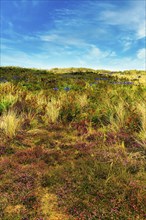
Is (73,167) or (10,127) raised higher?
(10,127)

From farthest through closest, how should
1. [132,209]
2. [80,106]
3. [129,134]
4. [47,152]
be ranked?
[80,106] < [129,134] < [47,152] < [132,209]

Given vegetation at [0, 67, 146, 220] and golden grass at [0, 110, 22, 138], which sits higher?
golden grass at [0, 110, 22, 138]

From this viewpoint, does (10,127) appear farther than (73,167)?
Yes

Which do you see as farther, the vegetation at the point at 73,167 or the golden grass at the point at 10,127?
the golden grass at the point at 10,127

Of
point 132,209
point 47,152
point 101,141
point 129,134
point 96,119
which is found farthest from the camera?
point 96,119

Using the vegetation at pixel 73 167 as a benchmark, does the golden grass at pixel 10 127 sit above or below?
above

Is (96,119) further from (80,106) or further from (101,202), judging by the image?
(101,202)

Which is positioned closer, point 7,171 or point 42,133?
point 7,171

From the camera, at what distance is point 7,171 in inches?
174

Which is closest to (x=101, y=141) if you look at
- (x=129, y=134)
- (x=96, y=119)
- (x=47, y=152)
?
(x=129, y=134)

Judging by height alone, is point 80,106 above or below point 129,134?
above

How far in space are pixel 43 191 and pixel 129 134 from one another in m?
3.14

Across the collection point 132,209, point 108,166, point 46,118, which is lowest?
point 132,209

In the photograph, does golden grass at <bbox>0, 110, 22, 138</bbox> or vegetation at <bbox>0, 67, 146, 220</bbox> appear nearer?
vegetation at <bbox>0, 67, 146, 220</bbox>
